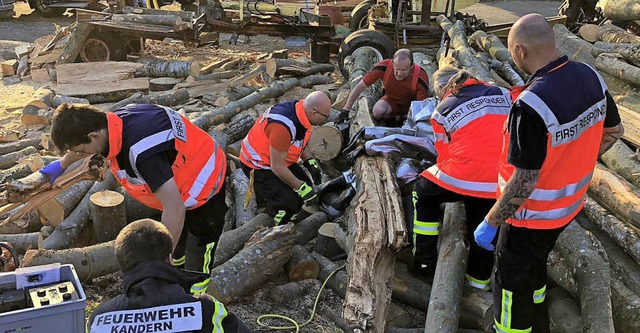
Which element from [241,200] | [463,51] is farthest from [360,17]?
[241,200]

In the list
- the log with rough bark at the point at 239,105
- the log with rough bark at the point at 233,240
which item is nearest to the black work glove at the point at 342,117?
the log with rough bark at the point at 239,105

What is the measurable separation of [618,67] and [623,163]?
2936 millimetres

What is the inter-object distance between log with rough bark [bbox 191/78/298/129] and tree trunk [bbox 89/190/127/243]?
2.21 m

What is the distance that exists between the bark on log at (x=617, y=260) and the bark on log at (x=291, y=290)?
7.11 ft

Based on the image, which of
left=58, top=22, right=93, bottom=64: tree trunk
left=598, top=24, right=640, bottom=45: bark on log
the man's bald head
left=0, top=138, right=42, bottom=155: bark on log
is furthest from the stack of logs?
left=58, top=22, right=93, bottom=64: tree trunk

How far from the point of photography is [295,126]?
5242 mm

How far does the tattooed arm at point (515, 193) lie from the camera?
3.25 metres

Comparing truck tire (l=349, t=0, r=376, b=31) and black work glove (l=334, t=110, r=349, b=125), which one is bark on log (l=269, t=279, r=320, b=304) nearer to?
black work glove (l=334, t=110, r=349, b=125)

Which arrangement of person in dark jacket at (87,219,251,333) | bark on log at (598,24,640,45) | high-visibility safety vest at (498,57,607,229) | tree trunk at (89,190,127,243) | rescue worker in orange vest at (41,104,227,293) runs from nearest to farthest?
1. person in dark jacket at (87,219,251,333)
2. high-visibility safety vest at (498,57,607,229)
3. rescue worker in orange vest at (41,104,227,293)
4. tree trunk at (89,190,127,243)
5. bark on log at (598,24,640,45)

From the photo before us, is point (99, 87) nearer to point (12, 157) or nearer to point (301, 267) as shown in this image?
point (12, 157)

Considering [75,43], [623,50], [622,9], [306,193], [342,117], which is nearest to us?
[306,193]

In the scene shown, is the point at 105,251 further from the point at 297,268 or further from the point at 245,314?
the point at 297,268

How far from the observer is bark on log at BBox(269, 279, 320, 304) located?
4.66 m

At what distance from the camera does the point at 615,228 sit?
4.31 meters
